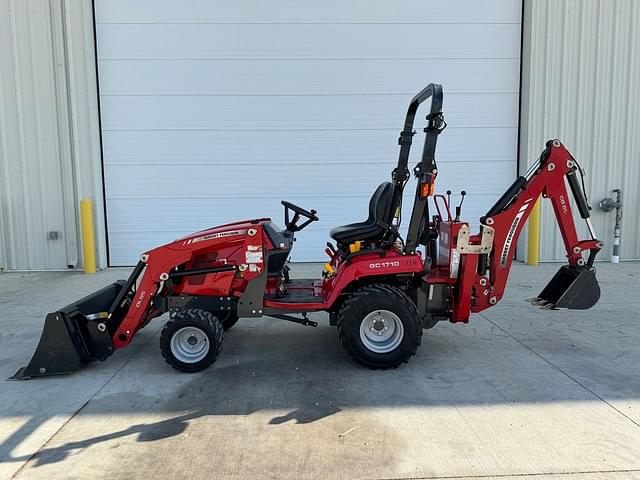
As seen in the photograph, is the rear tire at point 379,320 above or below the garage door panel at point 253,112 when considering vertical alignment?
below

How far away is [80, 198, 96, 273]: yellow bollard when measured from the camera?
8.64 meters

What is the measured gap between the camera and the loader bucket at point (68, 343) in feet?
13.0

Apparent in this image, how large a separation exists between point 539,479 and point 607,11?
29.3 feet

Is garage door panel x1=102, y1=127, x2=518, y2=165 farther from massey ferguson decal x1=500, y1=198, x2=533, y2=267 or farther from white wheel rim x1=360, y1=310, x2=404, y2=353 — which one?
white wheel rim x1=360, y1=310, x2=404, y2=353

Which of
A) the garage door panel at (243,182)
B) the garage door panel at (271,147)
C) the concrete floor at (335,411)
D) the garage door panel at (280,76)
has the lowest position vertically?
the concrete floor at (335,411)

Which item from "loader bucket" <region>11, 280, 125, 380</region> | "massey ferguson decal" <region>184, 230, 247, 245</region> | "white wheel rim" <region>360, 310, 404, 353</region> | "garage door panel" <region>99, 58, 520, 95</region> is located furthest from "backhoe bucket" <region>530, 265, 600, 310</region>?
"garage door panel" <region>99, 58, 520, 95</region>

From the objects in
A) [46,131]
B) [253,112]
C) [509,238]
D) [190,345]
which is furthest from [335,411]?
[46,131]

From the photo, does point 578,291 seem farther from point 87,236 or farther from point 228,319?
point 87,236

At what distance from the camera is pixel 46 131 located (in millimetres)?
8758

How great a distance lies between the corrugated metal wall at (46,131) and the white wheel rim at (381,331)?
629 cm

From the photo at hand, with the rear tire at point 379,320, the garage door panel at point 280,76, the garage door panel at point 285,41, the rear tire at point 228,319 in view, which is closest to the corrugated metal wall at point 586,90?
the garage door panel at point 280,76

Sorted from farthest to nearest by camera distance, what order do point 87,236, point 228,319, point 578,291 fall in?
point 87,236
point 228,319
point 578,291

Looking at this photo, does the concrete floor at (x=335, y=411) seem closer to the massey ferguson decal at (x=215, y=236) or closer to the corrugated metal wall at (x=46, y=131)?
the massey ferguson decal at (x=215, y=236)

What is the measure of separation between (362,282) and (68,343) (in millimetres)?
2315
